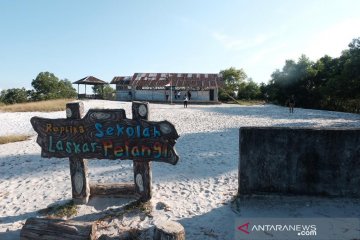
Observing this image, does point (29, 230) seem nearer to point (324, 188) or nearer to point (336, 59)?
point (324, 188)

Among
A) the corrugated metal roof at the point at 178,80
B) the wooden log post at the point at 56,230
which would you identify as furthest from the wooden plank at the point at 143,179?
the corrugated metal roof at the point at 178,80

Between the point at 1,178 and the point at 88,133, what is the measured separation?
11.8 feet

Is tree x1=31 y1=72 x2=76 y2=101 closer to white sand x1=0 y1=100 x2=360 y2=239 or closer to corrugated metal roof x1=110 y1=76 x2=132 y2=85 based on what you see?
corrugated metal roof x1=110 y1=76 x2=132 y2=85

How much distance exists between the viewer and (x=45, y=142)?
5359 millimetres

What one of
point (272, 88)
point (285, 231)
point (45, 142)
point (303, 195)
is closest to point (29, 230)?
point (45, 142)

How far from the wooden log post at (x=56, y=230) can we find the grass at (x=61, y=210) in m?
0.86

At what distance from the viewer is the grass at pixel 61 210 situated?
16.7 ft

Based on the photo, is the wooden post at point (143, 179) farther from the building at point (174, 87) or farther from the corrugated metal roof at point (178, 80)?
the corrugated metal roof at point (178, 80)

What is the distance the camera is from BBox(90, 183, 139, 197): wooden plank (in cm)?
560

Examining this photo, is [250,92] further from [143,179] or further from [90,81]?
→ [143,179]

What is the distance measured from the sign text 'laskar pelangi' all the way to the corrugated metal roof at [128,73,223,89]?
29081 millimetres

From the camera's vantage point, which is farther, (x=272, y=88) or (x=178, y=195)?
(x=272, y=88)

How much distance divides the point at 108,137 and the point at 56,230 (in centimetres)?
175

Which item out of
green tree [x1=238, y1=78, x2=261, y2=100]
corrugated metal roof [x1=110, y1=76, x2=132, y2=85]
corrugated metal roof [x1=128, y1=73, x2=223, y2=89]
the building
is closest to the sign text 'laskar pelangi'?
the building
